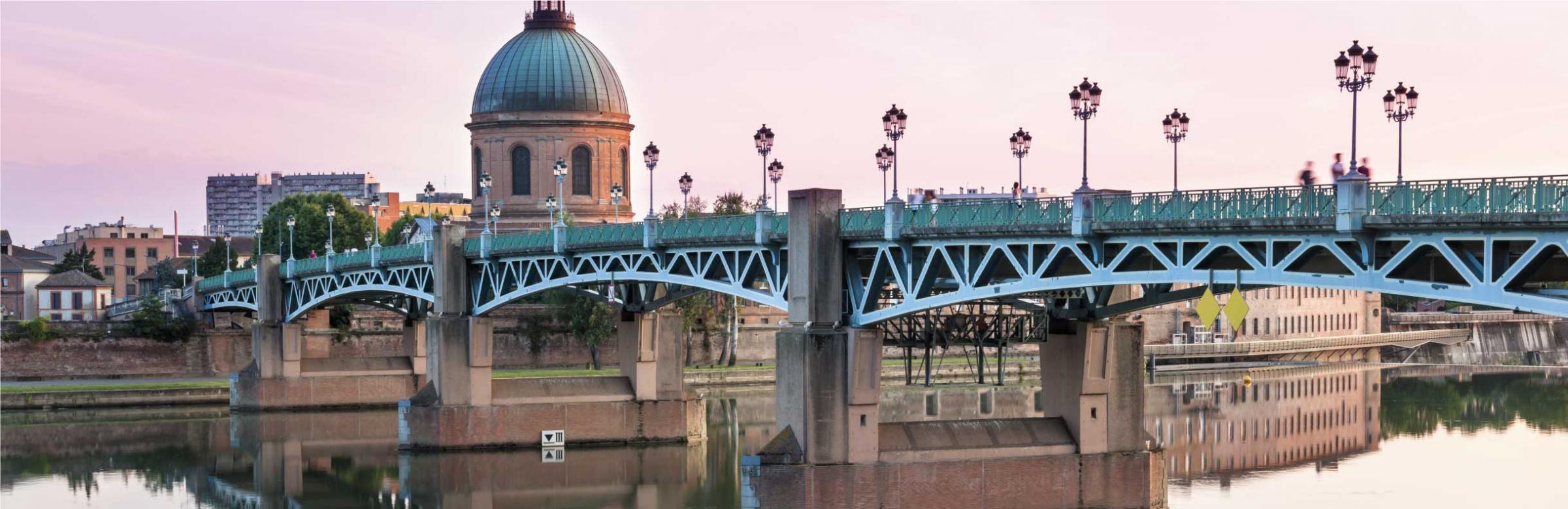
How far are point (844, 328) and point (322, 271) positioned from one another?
43.7m

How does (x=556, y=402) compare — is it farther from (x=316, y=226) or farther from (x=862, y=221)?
(x=316, y=226)

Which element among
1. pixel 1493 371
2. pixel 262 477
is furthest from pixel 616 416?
pixel 1493 371

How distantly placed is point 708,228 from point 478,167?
5473cm

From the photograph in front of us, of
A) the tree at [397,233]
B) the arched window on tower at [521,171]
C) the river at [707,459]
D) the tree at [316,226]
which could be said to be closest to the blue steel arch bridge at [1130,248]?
the river at [707,459]

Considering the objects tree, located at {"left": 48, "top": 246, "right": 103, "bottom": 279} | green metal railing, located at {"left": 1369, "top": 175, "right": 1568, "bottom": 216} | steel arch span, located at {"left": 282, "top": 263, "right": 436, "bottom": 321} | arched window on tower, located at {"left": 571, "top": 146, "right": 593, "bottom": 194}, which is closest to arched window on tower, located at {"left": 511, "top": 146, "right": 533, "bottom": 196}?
arched window on tower, located at {"left": 571, "top": 146, "right": 593, "bottom": 194}

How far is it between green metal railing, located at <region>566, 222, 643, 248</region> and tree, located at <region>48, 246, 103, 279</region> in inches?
3283

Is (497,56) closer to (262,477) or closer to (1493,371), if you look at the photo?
(262,477)

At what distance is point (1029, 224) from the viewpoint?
3988 cm

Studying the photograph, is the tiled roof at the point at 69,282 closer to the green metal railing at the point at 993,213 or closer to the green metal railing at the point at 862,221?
the green metal railing at the point at 862,221

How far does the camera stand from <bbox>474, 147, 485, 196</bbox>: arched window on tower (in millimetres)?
104375

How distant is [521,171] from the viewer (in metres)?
104

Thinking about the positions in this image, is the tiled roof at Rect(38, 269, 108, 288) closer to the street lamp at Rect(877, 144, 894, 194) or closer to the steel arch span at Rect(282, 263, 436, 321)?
the steel arch span at Rect(282, 263, 436, 321)

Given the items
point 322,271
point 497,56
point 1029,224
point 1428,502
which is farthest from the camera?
point 497,56

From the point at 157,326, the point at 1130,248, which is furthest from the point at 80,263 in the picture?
the point at 1130,248
